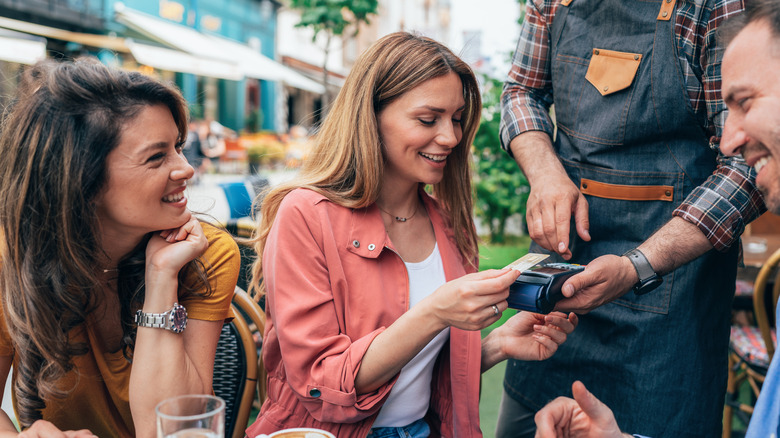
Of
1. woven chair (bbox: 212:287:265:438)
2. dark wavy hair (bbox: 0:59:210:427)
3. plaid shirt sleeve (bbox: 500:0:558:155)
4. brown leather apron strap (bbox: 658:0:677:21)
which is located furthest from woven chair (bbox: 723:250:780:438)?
dark wavy hair (bbox: 0:59:210:427)

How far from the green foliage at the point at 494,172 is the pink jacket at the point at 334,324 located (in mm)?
4016

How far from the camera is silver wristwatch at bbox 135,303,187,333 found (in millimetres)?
1411

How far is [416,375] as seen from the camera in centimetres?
168

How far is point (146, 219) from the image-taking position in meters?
1.45

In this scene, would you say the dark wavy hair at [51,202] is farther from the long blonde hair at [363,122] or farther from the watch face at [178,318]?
the long blonde hair at [363,122]

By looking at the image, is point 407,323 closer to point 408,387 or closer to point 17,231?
point 408,387

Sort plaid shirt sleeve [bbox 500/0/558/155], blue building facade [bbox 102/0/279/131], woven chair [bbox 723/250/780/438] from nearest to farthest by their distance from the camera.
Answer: plaid shirt sleeve [bbox 500/0/558/155]
woven chair [bbox 723/250/780/438]
blue building facade [bbox 102/0/279/131]

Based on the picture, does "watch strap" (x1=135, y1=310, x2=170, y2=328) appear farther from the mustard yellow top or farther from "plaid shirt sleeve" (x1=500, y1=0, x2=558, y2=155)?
"plaid shirt sleeve" (x1=500, y1=0, x2=558, y2=155)

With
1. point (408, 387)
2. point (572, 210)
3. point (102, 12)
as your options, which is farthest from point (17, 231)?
point (102, 12)

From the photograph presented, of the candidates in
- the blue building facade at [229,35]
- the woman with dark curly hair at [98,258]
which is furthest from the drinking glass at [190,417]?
the blue building facade at [229,35]

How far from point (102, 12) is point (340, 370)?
15.6m

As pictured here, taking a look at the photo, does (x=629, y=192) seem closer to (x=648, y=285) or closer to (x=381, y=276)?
(x=648, y=285)

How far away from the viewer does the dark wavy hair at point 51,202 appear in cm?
135

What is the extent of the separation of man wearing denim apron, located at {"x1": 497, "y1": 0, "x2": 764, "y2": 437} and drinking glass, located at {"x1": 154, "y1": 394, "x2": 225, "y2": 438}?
3.13 feet
